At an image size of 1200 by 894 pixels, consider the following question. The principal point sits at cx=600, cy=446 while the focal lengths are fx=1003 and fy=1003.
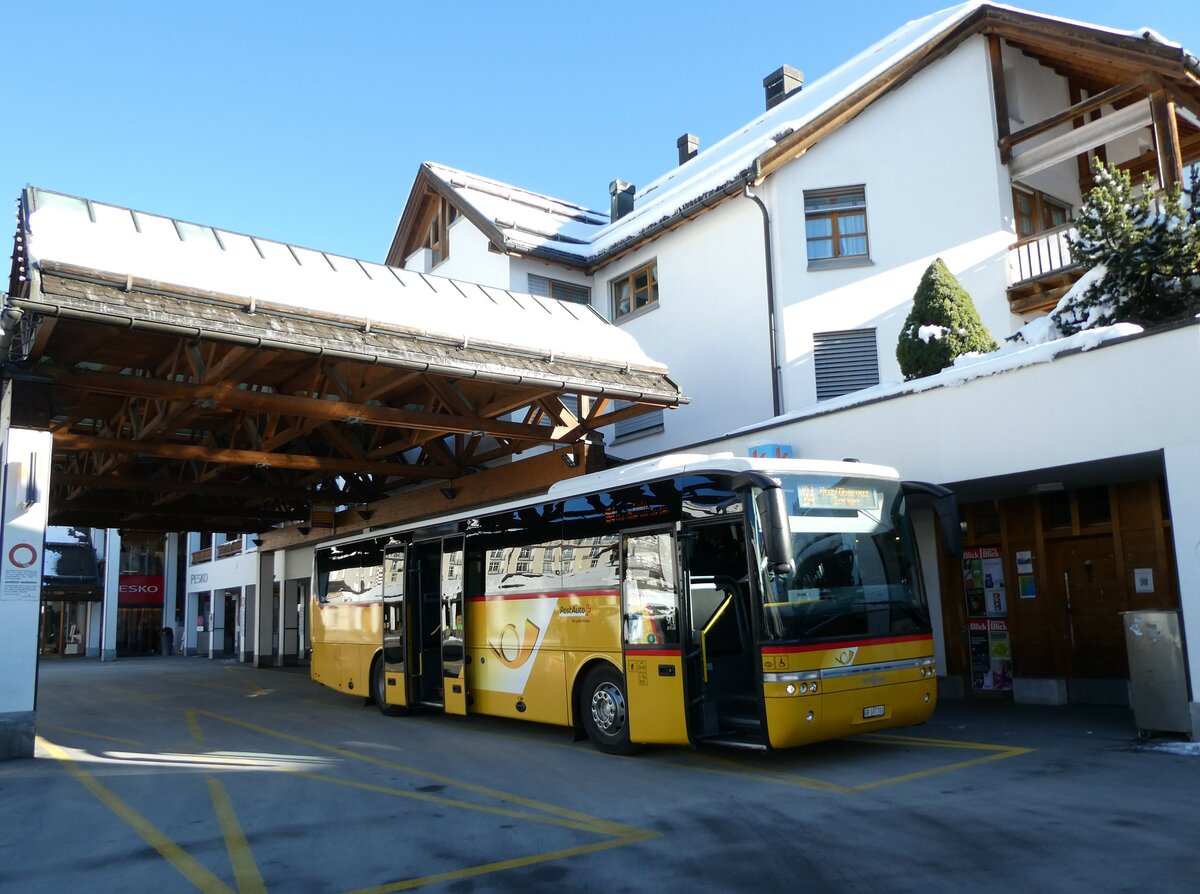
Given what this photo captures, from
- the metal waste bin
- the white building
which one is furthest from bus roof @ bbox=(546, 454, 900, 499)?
the metal waste bin

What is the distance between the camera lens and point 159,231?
13.6 metres

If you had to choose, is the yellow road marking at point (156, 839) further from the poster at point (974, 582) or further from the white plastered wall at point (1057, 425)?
the poster at point (974, 582)

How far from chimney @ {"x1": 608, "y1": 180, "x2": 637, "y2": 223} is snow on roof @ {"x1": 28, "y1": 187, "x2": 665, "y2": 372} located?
1082 centimetres

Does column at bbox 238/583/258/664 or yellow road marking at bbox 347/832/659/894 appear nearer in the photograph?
yellow road marking at bbox 347/832/659/894

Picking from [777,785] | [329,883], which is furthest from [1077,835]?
[329,883]

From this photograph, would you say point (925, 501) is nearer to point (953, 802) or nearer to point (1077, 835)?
point (953, 802)

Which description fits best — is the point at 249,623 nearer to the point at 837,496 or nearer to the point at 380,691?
the point at 380,691

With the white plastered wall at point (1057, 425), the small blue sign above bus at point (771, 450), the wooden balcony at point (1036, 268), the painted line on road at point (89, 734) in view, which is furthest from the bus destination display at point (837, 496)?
the painted line on road at point (89, 734)

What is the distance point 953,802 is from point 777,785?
5.26 feet

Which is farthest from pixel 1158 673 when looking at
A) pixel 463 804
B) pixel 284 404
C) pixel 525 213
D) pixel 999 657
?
pixel 525 213

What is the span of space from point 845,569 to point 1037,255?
34.1 feet

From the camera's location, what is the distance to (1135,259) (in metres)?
12.5

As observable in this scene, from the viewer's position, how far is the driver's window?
10156 millimetres

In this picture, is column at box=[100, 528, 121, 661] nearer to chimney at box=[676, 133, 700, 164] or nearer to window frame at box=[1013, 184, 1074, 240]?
chimney at box=[676, 133, 700, 164]
